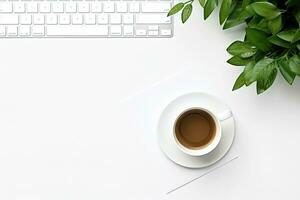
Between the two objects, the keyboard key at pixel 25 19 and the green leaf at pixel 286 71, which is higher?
the keyboard key at pixel 25 19

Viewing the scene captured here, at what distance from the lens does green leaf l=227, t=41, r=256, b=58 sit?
2.28 ft

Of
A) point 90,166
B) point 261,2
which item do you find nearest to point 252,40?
point 261,2

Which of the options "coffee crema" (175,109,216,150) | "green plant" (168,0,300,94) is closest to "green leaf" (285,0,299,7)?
"green plant" (168,0,300,94)

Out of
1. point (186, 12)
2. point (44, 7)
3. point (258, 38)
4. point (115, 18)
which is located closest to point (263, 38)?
point (258, 38)

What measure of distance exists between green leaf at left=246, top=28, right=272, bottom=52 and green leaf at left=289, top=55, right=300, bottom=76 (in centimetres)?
4

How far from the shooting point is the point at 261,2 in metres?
0.65

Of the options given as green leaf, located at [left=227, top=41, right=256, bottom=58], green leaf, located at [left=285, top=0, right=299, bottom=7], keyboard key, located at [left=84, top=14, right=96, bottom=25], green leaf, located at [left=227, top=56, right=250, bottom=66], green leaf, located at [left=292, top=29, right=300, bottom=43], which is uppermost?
green leaf, located at [left=285, top=0, right=299, bottom=7]

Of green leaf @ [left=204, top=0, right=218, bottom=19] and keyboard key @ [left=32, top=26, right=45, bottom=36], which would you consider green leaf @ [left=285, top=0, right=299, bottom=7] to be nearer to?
green leaf @ [left=204, top=0, right=218, bottom=19]

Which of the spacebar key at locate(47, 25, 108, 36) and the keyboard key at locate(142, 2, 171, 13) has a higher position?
the keyboard key at locate(142, 2, 171, 13)

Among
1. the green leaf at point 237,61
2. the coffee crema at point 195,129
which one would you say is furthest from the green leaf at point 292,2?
the coffee crema at point 195,129

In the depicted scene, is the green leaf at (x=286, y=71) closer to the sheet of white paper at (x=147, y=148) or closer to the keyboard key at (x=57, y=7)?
the sheet of white paper at (x=147, y=148)

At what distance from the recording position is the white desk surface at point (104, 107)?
2.44ft

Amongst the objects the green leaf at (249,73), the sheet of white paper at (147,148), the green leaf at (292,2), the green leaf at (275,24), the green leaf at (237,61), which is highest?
the green leaf at (292,2)

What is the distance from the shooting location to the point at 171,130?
735mm
